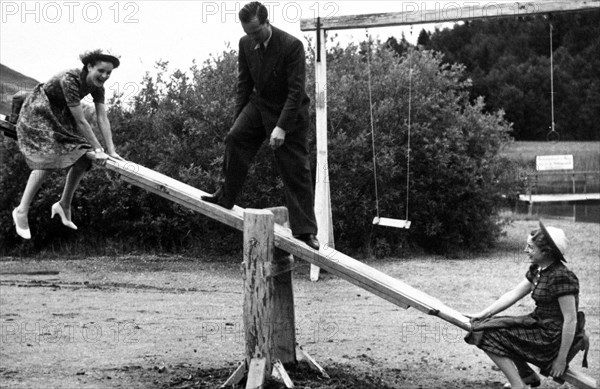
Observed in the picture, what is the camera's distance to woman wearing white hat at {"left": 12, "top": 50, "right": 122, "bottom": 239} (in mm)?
7957

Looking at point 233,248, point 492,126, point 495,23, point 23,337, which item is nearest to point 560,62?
point 495,23

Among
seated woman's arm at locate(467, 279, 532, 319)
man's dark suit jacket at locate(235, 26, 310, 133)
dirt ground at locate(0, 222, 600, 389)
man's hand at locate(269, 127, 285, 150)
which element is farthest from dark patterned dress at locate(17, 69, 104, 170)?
seated woman's arm at locate(467, 279, 532, 319)

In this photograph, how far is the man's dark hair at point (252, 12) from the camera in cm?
721

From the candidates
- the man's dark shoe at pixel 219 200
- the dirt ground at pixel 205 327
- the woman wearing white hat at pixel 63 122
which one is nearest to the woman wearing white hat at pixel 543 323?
the dirt ground at pixel 205 327

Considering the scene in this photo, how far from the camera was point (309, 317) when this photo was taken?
37.8 feet

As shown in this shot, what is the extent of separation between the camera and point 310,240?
770 centimetres

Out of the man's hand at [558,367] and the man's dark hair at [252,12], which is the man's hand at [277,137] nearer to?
the man's dark hair at [252,12]

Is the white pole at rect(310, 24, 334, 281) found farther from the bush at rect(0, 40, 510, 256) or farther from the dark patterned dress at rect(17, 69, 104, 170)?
the dark patterned dress at rect(17, 69, 104, 170)

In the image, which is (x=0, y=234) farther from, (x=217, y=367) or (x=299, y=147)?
(x=299, y=147)

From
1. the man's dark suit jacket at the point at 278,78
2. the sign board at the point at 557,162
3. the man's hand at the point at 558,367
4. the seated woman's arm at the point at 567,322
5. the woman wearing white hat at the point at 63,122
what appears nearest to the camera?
the seated woman's arm at the point at 567,322

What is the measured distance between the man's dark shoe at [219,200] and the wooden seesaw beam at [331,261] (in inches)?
1.5

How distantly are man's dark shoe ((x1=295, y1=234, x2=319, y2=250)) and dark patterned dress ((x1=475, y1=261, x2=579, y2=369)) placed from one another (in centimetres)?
163

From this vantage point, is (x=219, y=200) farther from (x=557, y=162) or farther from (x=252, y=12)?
(x=557, y=162)

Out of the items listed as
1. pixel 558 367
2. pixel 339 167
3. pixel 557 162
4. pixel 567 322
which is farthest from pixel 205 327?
pixel 557 162
